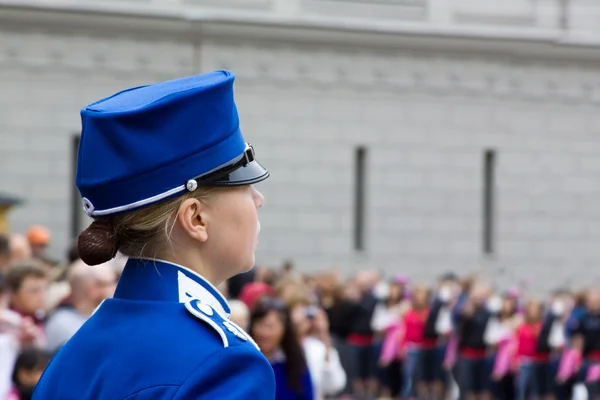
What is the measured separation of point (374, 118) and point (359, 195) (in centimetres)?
159

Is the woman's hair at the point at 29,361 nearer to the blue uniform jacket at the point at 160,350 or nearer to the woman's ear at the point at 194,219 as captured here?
the blue uniform jacket at the point at 160,350

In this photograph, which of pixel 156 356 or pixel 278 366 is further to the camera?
pixel 278 366

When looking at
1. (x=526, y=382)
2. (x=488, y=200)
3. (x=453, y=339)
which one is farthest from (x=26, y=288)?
(x=488, y=200)

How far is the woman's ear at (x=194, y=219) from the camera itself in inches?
85.4

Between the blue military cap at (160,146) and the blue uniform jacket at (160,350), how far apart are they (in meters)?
0.13

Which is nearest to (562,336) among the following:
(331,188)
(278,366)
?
(331,188)

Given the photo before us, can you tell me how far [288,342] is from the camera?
278 inches

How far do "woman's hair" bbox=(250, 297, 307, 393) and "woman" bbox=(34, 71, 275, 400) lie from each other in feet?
15.0

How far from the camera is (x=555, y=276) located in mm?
28031

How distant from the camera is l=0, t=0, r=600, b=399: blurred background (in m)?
24.0

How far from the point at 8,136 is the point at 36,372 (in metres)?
18.2

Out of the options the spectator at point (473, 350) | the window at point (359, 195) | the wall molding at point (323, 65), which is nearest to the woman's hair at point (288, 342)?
the spectator at point (473, 350)

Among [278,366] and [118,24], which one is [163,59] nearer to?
[118,24]

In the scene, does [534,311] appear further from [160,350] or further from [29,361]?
[160,350]
